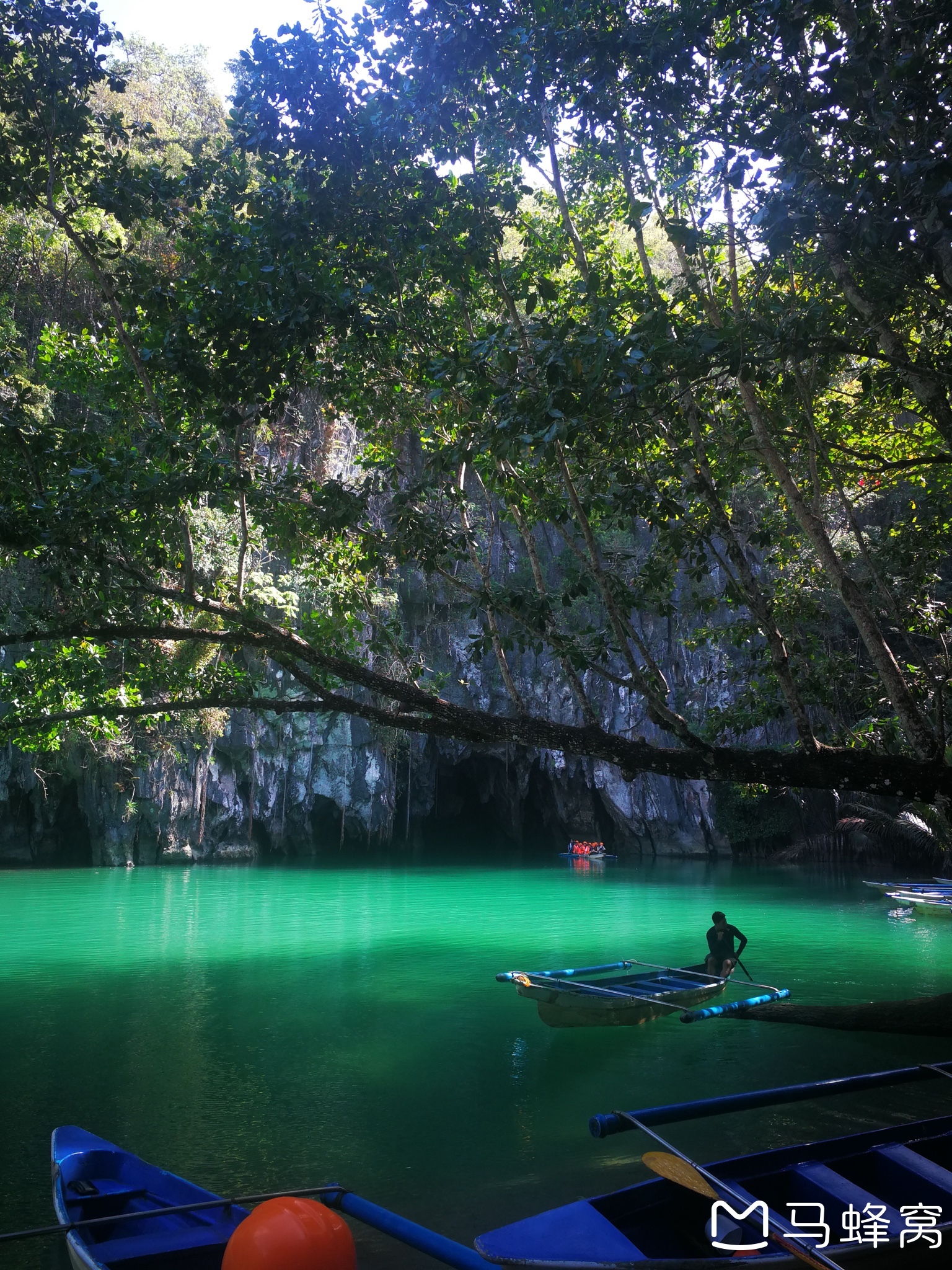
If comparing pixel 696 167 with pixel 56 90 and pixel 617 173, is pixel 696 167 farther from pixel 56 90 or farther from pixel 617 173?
pixel 56 90

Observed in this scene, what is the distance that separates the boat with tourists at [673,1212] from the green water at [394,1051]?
1090 millimetres

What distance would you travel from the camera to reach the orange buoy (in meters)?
2.40

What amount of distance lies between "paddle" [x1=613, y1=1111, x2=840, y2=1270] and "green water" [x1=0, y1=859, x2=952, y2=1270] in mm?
1612

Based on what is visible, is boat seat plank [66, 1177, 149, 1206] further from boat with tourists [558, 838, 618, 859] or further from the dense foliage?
boat with tourists [558, 838, 618, 859]

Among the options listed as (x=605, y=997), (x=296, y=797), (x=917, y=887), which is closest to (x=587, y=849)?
(x=296, y=797)

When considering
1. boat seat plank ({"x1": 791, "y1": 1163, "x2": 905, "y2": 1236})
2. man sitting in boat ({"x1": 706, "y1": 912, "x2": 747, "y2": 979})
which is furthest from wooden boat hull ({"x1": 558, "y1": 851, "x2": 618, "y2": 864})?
boat seat plank ({"x1": 791, "y1": 1163, "x2": 905, "y2": 1236})

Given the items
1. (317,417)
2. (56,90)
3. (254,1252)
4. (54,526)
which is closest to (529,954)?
(54,526)

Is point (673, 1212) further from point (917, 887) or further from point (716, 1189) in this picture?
point (917, 887)

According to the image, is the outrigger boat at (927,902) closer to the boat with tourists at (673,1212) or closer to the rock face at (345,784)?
the rock face at (345,784)

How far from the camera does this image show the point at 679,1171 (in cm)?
274

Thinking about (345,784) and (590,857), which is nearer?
(345,784)

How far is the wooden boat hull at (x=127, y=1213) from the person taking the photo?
2.80 metres

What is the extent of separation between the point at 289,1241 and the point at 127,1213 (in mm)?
991

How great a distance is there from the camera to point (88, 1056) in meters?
6.61
